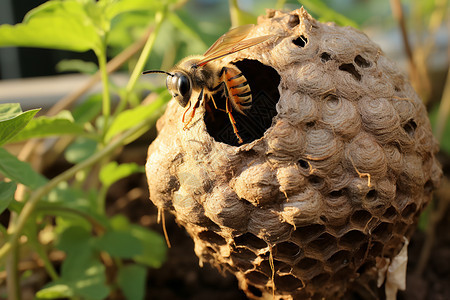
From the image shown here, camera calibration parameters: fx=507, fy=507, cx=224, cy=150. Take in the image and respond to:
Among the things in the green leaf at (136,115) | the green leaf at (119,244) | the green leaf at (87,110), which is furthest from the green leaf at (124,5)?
the green leaf at (119,244)

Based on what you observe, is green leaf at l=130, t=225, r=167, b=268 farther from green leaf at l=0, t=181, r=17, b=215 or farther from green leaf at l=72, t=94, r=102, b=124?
green leaf at l=0, t=181, r=17, b=215

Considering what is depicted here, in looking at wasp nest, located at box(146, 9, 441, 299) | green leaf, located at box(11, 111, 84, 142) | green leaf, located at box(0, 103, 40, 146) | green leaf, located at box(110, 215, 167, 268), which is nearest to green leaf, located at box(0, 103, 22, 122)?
green leaf, located at box(0, 103, 40, 146)

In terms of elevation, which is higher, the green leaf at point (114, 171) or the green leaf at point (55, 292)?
the green leaf at point (114, 171)

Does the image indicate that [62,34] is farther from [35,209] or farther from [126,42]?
[126,42]

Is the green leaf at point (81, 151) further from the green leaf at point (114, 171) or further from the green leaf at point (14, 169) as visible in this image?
the green leaf at point (14, 169)

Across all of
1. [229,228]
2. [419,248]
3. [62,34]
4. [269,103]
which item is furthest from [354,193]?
[419,248]

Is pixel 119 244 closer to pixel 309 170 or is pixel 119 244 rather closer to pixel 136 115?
pixel 136 115

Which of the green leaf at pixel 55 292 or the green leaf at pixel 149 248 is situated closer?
the green leaf at pixel 55 292
